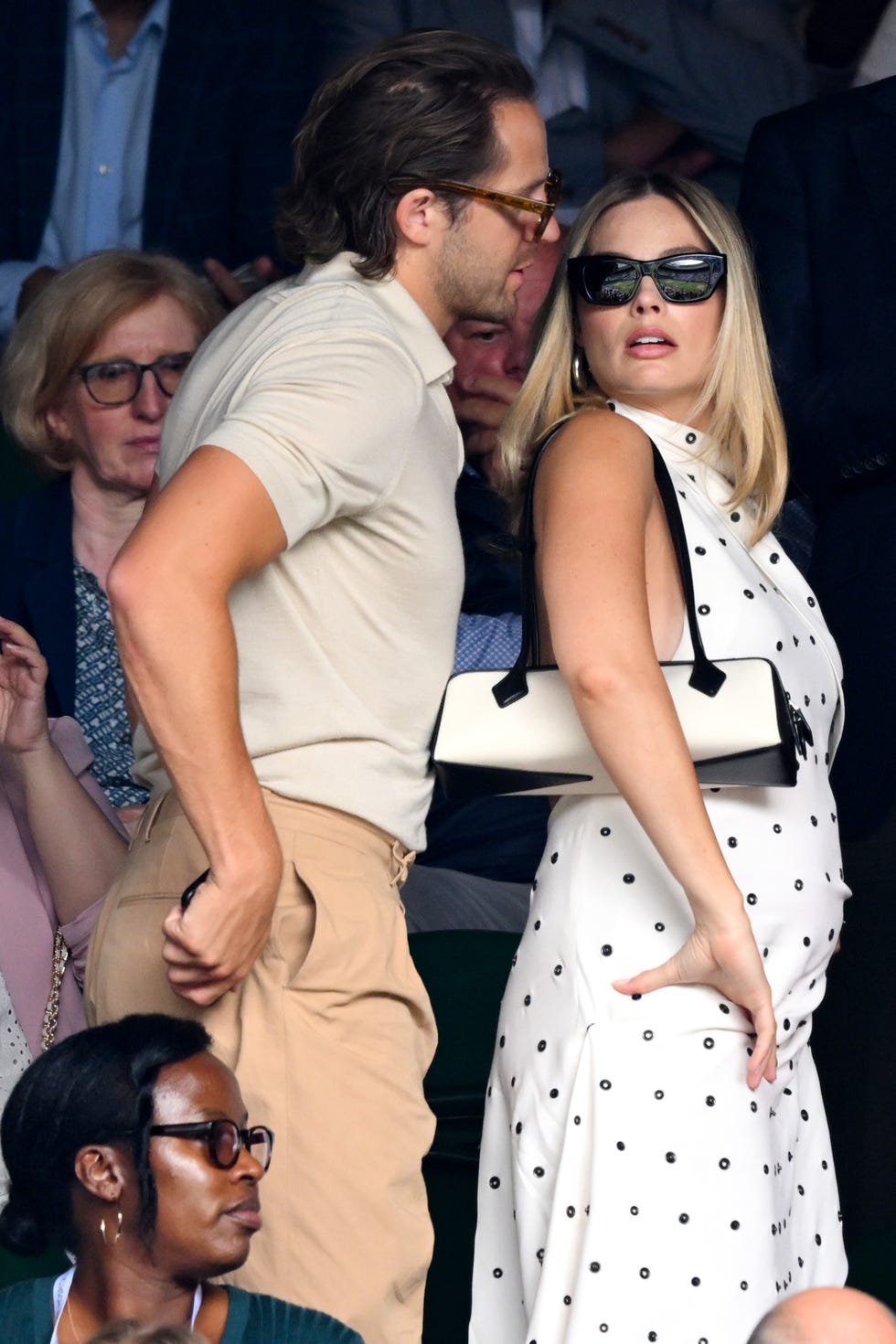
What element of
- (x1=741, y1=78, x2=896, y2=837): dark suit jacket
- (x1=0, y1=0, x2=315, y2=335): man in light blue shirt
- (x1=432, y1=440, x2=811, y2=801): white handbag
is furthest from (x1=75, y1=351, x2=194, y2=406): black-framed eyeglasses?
(x1=432, y1=440, x2=811, y2=801): white handbag

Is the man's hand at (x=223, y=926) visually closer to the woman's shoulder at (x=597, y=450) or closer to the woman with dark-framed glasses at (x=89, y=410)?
the woman's shoulder at (x=597, y=450)

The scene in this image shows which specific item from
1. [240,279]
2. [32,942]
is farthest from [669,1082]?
[240,279]

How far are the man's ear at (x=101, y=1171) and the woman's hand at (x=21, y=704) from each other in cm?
93

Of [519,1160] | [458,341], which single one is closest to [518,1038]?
[519,1160]

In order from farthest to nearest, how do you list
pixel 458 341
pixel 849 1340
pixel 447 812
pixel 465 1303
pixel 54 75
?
1. pixel 54 75
2. pixel 458 341
3. pixel 447 812
4. pixel 465 1303
5. pixel 849 1340

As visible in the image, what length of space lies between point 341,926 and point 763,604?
62cm

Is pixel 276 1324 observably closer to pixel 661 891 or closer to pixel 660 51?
pixel 661 891

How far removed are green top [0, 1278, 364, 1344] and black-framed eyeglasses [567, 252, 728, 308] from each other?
121cm

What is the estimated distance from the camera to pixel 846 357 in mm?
3426

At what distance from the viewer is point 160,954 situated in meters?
2.11

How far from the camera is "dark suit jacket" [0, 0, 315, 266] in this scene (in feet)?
15.2

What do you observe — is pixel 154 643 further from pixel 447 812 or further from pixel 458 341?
pixel 458 341

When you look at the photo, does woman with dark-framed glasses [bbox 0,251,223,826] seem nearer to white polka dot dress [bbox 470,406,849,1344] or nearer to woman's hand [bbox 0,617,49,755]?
woman's hand [bbox 0,617,49,755]

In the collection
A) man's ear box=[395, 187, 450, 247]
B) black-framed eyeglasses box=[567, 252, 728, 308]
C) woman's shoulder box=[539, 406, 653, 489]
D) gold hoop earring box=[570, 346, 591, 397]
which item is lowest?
woman's shoulder box=[539, 406, 653, 489]
